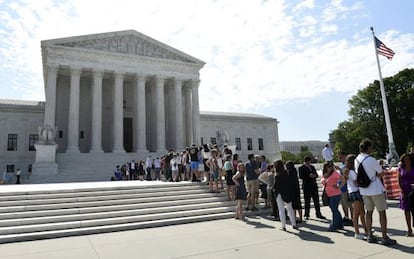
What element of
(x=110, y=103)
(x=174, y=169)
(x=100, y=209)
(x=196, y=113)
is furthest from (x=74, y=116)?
(x=100, y=209)

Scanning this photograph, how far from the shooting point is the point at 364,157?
7051 mm

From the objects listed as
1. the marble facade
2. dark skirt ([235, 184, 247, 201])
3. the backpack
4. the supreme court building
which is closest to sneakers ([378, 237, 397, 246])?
the backpack

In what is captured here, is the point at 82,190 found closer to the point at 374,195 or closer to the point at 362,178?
the point at 362,178

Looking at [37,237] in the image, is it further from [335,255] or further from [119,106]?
[119,106]

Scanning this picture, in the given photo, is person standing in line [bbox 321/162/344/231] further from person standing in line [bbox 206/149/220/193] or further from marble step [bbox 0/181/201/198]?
marble step [bbox 0/181/201/198]

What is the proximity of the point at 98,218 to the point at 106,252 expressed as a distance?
3.76 m

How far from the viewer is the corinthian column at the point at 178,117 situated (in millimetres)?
38375

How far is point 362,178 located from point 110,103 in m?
38.1

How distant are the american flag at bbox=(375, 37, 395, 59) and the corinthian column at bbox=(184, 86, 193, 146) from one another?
24.1 meters

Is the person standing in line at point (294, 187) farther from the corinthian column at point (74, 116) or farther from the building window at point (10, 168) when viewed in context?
the building window at point (10, 168)

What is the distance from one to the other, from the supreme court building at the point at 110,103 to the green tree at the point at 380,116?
74.7ft

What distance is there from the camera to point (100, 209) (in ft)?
36.6

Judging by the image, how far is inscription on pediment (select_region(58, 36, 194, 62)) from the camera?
35.2m

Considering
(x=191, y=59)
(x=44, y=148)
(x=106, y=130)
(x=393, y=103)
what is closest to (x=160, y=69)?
(x=191, y=59)
